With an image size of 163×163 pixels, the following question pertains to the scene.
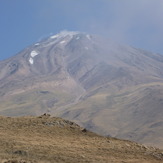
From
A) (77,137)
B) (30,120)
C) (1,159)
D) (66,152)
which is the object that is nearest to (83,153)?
(66,152)

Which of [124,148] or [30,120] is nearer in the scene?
[124,148]

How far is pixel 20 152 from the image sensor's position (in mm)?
28000

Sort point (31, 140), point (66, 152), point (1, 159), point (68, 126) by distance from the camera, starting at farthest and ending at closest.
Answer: point (68, 126)
point (31, 140)
point (66, 152)
point (1, 159)

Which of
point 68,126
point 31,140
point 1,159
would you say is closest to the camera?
point 1,159

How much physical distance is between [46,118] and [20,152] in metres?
8.61

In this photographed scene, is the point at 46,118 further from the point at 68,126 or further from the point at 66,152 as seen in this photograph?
the point at 66,152

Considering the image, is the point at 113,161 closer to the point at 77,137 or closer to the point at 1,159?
the point at 77,137

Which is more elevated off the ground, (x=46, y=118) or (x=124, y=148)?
(x=46, y=118)

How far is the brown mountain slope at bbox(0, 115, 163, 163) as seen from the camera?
27625 millimetres

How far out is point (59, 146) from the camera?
29203mm

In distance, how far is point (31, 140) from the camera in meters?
30.3

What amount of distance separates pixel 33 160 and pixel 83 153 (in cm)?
397

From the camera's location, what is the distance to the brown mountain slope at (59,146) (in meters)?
27.6

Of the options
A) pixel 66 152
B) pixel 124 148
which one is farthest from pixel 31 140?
pixel 124 148
